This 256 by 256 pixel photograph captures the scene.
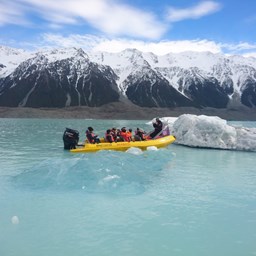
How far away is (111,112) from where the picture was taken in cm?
15488

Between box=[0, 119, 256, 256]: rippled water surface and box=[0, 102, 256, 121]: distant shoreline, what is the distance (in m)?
118

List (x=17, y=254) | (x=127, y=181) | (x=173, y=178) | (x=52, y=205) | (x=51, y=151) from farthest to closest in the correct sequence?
1. (x=51, y=151)
2. (x=173, y=178)
3. (x=127, y=181)
4. (x=52, y=205)
5. (x=17, y=254)

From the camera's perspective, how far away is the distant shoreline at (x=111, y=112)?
13400 cm

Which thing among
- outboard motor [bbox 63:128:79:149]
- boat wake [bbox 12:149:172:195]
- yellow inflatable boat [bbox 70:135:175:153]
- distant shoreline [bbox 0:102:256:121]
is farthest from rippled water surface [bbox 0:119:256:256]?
distant shoreline [bbox 0:102:256:121]

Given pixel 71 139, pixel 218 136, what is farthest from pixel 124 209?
pixel 218 136

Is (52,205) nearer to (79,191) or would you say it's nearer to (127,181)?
(79,191)

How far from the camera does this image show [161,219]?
10266 mm

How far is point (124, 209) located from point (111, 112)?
144 m

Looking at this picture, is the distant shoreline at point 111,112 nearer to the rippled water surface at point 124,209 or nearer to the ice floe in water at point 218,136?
the ice floe in water at point 218,136

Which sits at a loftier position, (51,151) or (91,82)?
(91,82)

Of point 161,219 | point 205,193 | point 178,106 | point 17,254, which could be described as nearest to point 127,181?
point 205,193

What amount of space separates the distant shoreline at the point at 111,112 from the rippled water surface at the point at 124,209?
118404 mm

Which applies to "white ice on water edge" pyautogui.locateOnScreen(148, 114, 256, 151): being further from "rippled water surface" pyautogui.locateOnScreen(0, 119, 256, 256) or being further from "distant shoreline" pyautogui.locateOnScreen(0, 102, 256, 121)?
"distant shoreline" pyautogui.locateOnScreen(0, 102, 256, 121)

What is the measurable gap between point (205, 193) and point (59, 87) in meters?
181
